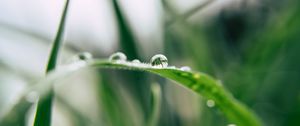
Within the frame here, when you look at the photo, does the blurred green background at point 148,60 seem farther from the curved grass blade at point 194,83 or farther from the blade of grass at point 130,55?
the curved grass blade at point 194,83

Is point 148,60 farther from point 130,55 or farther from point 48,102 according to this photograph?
point 48,102

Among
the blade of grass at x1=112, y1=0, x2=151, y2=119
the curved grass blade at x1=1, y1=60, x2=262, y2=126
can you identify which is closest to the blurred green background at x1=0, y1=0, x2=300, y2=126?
the blade of grass at x1=112, y1=0, x2=151, y2=119

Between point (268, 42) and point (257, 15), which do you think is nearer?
point (268, 42)

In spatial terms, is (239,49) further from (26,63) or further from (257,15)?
(26,63)

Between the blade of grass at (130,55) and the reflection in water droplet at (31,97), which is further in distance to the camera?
the blade of grass at (130,55)

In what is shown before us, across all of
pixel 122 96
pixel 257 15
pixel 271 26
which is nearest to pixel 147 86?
pixel 122 96

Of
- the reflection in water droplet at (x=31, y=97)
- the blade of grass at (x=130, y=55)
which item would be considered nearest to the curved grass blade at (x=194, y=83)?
the reflection in water droplet at (x=31, y=97)
